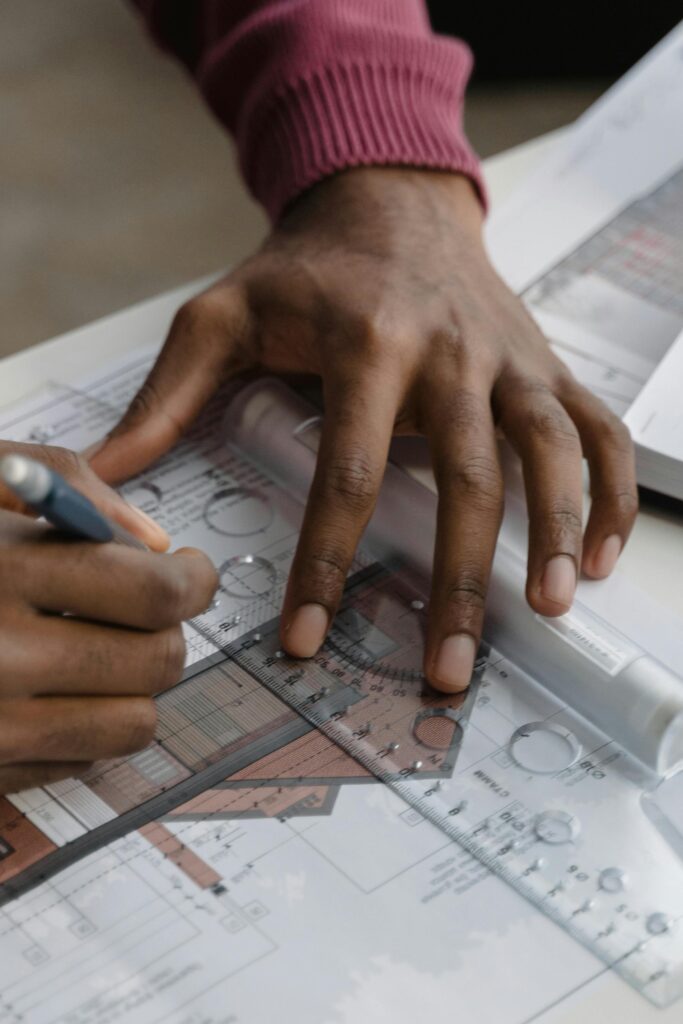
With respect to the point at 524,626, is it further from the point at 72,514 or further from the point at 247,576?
the point at 72,514

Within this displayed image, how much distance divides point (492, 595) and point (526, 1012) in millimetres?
272

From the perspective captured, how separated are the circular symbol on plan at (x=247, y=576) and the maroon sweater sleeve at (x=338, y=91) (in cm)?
40

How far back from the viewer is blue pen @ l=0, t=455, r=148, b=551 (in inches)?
19.2

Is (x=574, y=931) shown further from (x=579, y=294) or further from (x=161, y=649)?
(x=579, y=294)

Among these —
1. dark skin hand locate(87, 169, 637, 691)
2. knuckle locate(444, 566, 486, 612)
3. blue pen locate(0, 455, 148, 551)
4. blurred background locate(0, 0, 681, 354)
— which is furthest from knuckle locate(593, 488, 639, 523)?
blurred background locate(0, 0, 681, 354)

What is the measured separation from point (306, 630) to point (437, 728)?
103 mm

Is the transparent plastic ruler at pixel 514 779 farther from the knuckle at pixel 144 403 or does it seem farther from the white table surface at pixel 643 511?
the knuckle at pixel 144 403

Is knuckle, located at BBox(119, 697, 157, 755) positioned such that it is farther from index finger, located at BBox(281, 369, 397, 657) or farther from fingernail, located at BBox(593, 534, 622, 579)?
fingernail, located at BBox(593, 534, 622, 579)

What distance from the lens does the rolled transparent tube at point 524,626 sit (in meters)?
0.67

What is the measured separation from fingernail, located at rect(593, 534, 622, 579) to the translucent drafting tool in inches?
2.3

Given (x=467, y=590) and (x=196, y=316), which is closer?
(x=467, y=590)

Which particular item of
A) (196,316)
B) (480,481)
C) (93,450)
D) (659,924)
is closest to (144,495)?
(93,450)

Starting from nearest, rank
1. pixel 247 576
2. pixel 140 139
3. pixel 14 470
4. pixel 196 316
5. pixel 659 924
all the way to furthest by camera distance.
→ 1. pixel 14 470
2. pixel 659 924
3. pixel 247 576
4. pixel 196 316
5. pixel 140 139

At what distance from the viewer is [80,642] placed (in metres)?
0.61
